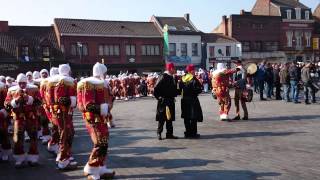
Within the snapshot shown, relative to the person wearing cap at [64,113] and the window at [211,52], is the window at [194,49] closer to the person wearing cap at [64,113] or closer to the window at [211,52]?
the window at [211,52]

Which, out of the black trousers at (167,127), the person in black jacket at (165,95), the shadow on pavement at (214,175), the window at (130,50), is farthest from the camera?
the window at (130,50)

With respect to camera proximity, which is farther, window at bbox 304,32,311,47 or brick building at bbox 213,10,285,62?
window at bbox 304,32,311,47

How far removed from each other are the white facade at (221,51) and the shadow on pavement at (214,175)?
4711cm

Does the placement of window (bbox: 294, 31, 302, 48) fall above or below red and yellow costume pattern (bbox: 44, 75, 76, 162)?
above

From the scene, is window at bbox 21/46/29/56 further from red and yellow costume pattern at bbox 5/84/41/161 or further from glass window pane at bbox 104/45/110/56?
red and yellow costume pattern at bbox 5/84/41/161

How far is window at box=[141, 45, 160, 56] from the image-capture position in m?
50.6

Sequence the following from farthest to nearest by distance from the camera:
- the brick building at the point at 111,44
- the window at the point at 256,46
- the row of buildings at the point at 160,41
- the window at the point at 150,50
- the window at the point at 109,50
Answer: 1. the window at the point at 256,46
2. the window at the point at 150,50
3. the window at the point at 109,50
4. the brick building at the point at 111,44
5. the row of buildings at the point at 160,41

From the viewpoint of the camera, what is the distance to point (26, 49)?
143 feet

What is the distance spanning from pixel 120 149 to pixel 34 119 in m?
2.21

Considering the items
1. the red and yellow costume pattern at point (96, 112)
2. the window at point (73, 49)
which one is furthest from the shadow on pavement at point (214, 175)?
the window at point (73, 49)

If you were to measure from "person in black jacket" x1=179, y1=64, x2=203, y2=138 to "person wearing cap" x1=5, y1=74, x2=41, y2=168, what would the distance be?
3.91 m

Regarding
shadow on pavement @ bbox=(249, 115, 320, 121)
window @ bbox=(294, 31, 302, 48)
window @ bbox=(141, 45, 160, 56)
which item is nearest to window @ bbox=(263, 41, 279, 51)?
window @ bbox=(294, 31, 302, 48)

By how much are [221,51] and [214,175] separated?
47.9 metres

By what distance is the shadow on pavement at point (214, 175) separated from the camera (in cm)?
734
